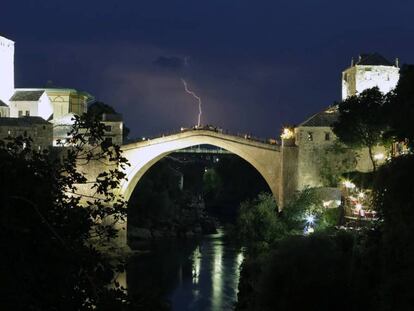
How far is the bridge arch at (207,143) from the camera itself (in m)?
27.9

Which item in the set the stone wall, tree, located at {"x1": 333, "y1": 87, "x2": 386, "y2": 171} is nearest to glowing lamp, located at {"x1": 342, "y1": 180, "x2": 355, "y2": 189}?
tree, located at {"x1": 333, "y1": 87, "x2": 386, "y2": 171}

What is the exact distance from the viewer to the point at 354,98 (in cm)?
2503

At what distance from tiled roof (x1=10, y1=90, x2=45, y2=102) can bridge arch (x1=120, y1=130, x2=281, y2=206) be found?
9.21 m

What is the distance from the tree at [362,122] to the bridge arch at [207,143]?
366 cm

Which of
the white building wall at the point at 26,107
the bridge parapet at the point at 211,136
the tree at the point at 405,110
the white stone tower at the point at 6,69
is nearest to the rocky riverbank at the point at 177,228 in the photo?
the bridge parapet at the point at 211,136

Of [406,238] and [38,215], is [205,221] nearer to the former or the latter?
[406,238]

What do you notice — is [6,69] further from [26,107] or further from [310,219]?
[310,219]

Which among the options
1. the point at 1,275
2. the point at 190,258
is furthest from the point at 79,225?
the point at 190,258

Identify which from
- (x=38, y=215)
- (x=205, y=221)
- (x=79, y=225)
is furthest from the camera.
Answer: (x=205, y=221)

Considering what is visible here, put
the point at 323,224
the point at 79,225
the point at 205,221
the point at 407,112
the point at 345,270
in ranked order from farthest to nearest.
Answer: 1. the point at 205,221
2. the point at 323,224
3. the point at 407,112
4. the point at 345,270
5. the point at 79,225

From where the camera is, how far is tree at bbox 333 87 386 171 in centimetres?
2422

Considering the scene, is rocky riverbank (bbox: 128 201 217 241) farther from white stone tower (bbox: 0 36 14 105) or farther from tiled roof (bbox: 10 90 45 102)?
white stone tower (bbox: 0 36 14 105)

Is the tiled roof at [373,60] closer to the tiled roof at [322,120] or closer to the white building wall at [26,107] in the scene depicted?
the tiled roof at [322,120]

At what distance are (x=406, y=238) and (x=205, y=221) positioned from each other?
95.8 ft
